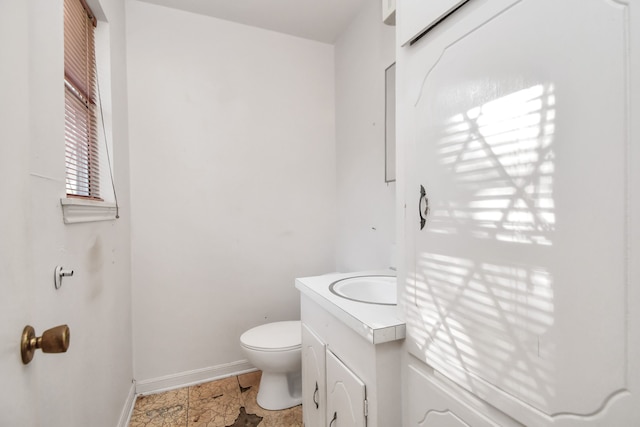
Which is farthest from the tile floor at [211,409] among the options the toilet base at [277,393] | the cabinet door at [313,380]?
the cabinet door at [313,380]

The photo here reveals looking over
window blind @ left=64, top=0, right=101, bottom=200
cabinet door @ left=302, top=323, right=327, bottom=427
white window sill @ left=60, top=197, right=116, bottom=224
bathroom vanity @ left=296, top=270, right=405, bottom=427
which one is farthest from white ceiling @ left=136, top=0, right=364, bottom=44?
cabinet door @ left=302, top=323, right=327, bottom=427

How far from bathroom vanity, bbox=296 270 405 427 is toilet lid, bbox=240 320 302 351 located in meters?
0.29

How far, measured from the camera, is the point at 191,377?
2.06 metres

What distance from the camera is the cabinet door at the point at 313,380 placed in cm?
127

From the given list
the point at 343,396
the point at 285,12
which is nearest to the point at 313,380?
the point at 343,396

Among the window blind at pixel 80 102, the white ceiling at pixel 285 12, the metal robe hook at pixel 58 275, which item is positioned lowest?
the metal robe hook at pixel 58 275

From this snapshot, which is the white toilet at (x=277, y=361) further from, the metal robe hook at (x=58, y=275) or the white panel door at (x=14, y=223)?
the white panel door at (x=14, y=223)

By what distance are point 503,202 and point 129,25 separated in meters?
2.37

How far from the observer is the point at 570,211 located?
0.51 meters

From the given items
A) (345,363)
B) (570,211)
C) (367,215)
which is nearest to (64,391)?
(345,363)

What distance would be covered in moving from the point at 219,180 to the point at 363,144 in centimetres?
105

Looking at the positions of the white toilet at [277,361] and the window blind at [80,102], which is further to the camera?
the white toilet at [277,361]

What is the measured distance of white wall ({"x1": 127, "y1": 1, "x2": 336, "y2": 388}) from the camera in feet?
6.43

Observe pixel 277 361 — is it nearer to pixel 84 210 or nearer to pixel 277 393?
pixel 277 393
